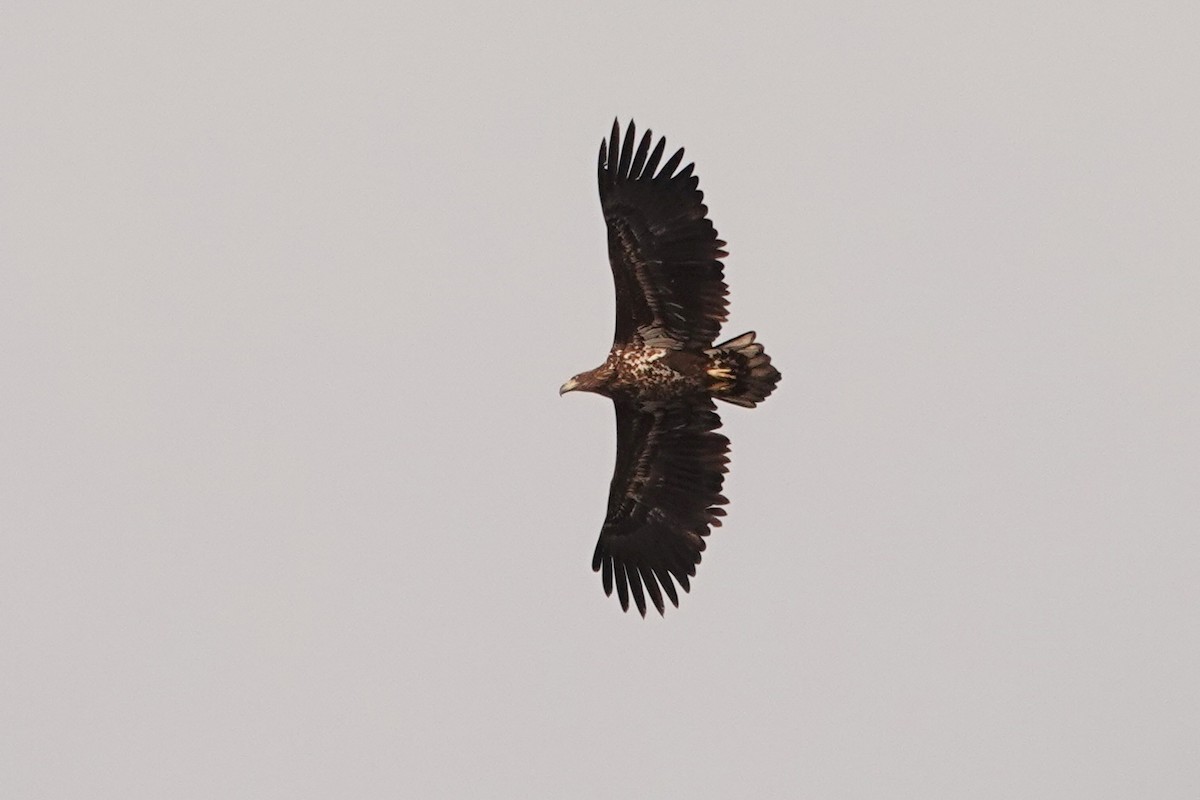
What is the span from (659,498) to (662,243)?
347 centimetres

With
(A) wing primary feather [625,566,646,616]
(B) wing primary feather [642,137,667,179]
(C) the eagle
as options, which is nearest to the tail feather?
(C) the eagle

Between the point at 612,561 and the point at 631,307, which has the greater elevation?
the point at 631,307

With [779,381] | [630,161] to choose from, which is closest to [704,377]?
[779,381]

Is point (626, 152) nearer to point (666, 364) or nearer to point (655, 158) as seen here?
point (655, 158)

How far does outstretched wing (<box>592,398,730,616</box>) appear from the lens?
24.2 meters

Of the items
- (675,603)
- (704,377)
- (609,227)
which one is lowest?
(675,603)

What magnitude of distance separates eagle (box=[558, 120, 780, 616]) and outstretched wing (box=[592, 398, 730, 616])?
0.5 inches

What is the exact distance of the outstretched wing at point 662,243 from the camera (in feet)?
74.9

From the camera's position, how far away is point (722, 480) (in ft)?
79.8

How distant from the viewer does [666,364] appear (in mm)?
23281

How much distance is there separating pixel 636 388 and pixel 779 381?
183 cm

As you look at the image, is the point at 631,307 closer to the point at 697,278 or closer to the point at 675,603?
the point at 697,278

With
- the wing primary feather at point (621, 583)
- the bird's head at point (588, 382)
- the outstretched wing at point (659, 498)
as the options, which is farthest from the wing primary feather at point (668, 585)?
the bird's head at point (588, 382)

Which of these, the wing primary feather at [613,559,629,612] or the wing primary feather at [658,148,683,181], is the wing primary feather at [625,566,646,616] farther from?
the wing primary feather at [658,148,683,181]
